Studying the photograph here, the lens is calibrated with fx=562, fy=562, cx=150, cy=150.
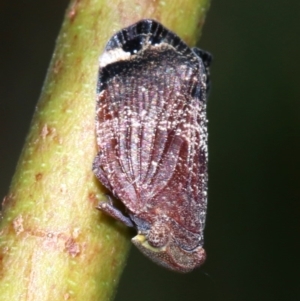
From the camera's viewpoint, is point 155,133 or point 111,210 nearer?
point 111,210

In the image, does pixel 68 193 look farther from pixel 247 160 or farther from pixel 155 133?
pixel 247 160

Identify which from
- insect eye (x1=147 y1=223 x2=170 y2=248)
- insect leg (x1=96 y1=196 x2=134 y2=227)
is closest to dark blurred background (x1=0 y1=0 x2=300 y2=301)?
insect eye (x1=147 y1=223 x2=170 y2=248)

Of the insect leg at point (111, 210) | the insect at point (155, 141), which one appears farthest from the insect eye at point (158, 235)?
the insect leg at point (111, 210)

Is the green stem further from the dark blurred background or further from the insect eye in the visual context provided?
the dark blurred background

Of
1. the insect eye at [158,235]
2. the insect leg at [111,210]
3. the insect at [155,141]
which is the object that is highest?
the insect at [155,141]

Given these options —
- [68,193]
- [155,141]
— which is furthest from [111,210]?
[155,141]

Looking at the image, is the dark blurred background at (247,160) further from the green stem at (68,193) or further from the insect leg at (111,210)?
the insect leg at (111,210)

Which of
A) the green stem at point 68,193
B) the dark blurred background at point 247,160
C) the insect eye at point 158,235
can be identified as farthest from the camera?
the dark blurred background at point 247,160
